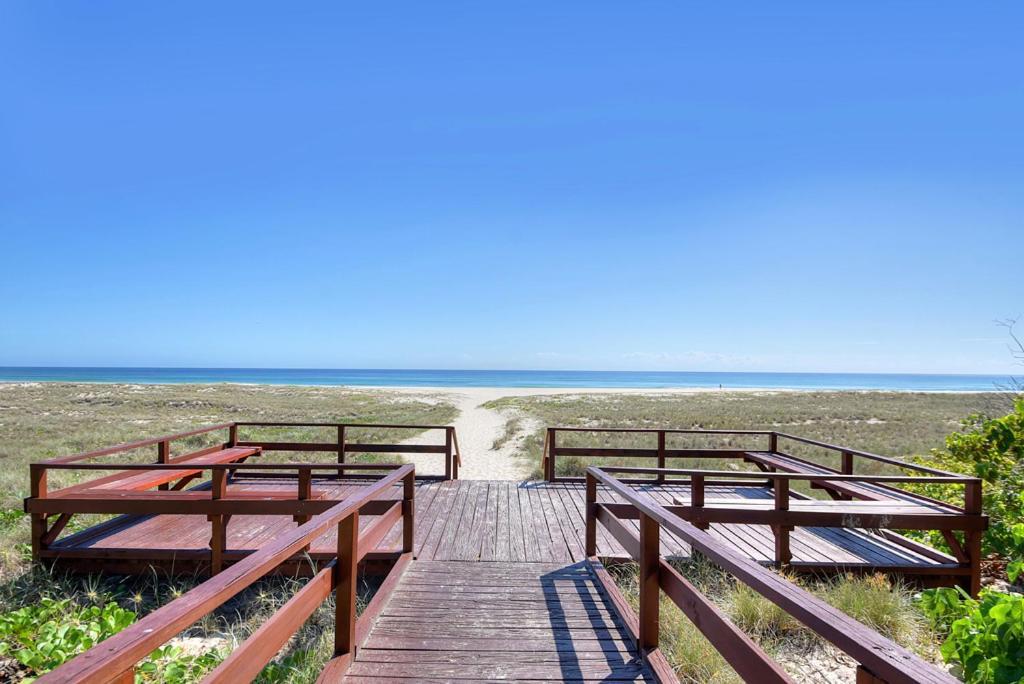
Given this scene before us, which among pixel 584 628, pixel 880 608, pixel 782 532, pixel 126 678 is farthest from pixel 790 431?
pixel 126 678

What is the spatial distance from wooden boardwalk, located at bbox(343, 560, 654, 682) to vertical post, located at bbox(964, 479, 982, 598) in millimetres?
4606

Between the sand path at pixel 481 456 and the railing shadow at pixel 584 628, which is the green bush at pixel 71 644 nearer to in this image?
the railing shadow at pixel 584 628

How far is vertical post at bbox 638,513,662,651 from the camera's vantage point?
336 centimetres

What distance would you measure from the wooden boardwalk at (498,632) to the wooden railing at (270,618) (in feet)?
0.75

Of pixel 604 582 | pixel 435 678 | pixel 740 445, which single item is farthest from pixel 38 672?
pixel 740 445

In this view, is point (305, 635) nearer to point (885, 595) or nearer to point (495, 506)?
point (495, 506)

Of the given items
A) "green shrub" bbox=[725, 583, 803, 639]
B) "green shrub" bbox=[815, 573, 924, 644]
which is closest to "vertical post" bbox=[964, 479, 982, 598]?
"green shrub" bbox=[815, 573, 924, 644]

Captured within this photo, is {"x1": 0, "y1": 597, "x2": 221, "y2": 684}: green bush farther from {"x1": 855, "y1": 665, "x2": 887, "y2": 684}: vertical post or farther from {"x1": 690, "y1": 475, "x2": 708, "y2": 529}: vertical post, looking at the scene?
{"x1": 690, "y1": 475, "x2": 708, "y2": 529}: vertical post

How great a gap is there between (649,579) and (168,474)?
26.7 feet

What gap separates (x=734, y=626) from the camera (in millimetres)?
2322

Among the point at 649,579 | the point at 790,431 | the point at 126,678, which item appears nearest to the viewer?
the point at 126,678

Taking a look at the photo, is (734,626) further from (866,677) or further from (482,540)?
(482,540)

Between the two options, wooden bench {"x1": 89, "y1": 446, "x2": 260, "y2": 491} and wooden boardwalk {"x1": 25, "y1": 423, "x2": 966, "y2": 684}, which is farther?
wooden bench {"x1": 89, "y1": 446, "x2": 260, "y2": 491}

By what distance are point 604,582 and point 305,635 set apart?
9.63 feet
